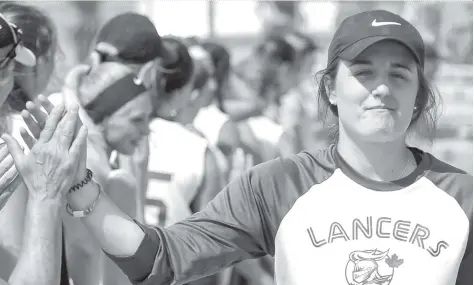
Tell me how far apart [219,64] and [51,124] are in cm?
539

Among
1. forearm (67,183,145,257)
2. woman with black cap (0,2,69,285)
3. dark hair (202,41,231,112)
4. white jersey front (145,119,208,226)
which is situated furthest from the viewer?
dark hair (202,41,231,112)

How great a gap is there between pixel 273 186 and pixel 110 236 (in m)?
0.54

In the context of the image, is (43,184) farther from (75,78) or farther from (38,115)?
(75,78)

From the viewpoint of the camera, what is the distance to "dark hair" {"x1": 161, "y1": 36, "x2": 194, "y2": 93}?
5.95m

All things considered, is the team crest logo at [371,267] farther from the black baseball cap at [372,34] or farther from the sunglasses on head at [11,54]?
the sunglasses on head at [11,54]

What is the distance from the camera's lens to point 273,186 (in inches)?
121

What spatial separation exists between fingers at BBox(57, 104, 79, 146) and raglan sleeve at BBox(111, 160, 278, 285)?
0.41 metres

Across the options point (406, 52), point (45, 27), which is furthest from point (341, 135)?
point (45, 27)

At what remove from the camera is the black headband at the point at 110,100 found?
444 centimetres

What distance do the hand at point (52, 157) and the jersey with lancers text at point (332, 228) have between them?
42cm

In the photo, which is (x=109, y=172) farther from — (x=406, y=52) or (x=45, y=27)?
(x=406, y=52)

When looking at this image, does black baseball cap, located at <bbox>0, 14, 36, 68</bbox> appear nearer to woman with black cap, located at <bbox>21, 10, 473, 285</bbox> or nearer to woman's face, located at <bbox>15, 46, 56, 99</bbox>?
woman with black cap, located at <bbox>21, 10, 473, 285</bbox>

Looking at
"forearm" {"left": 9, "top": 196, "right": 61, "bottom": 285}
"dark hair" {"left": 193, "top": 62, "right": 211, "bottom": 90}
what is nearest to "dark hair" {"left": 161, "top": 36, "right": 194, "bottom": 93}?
"dark hair" {"left": 193, "top": 62, "right": 211, "bottom": 90}

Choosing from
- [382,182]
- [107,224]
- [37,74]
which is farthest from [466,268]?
[37,74]
